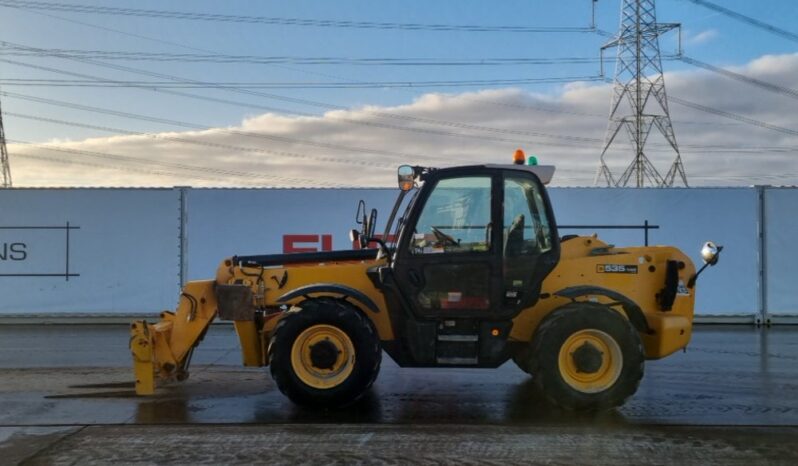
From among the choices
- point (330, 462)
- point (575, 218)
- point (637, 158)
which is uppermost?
point (637, 158)

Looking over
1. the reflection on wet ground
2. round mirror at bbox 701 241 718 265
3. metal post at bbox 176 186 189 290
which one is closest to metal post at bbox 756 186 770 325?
the reflection on wet ground

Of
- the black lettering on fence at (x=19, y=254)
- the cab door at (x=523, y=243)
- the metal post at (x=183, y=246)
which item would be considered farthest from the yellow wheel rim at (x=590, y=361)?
the black lettering on fence at (x=19, y=254)

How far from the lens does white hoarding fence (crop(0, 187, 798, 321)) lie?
1277cm

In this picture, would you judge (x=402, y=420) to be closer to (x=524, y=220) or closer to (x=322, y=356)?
(x=322, y=356)

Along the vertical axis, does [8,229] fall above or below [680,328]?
above

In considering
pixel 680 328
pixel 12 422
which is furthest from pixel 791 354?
pixel 12 422

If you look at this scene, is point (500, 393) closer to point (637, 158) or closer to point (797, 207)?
point (797, 207)

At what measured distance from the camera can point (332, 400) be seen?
609 cm

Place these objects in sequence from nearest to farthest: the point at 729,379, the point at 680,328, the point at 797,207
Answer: the point at 680,328
the point at 729,379
the point at 797,207

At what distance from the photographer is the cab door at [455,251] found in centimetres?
627

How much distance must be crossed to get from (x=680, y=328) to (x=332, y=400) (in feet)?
10.7

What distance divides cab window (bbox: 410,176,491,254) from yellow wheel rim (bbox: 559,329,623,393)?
1.17m

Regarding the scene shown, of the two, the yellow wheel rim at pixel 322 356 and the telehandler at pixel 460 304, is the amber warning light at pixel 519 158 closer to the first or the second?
the telehandler at pixel 460 304

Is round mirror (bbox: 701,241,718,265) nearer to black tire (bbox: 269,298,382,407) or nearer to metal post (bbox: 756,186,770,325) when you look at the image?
black tire (bbox: 269,298,382,407)
